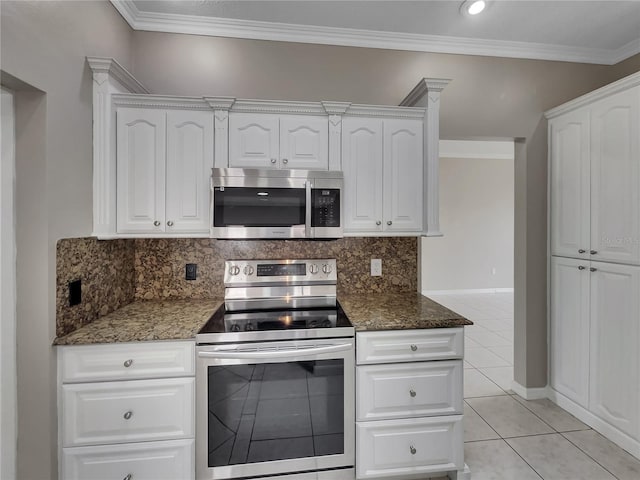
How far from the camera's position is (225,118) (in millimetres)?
1931

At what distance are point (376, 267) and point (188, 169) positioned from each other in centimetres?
146

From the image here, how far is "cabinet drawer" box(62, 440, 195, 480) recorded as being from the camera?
4.95ft

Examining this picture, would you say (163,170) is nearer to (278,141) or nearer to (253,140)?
(253,140)

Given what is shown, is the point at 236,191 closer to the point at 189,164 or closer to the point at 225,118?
the point at 189,164

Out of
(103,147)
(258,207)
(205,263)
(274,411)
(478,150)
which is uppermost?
(478,150)

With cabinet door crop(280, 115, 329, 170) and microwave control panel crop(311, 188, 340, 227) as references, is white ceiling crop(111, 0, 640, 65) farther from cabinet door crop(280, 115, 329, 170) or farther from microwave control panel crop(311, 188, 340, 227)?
microwave control panel crop(311, 188, 340, 227)

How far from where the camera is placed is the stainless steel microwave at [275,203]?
1.86 meters

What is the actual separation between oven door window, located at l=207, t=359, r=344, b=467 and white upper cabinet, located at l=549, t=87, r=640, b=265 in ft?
6.54

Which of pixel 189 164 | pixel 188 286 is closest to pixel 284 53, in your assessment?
pixel 189 164

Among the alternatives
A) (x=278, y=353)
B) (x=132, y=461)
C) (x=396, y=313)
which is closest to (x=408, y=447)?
(x=396, y=313)

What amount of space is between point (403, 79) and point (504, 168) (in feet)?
17.4

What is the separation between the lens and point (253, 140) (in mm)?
1962

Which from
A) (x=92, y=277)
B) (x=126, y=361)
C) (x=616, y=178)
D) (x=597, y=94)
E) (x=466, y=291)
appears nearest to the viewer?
(x=126, y=361)

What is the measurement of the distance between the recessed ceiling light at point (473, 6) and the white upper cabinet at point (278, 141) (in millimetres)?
1162
